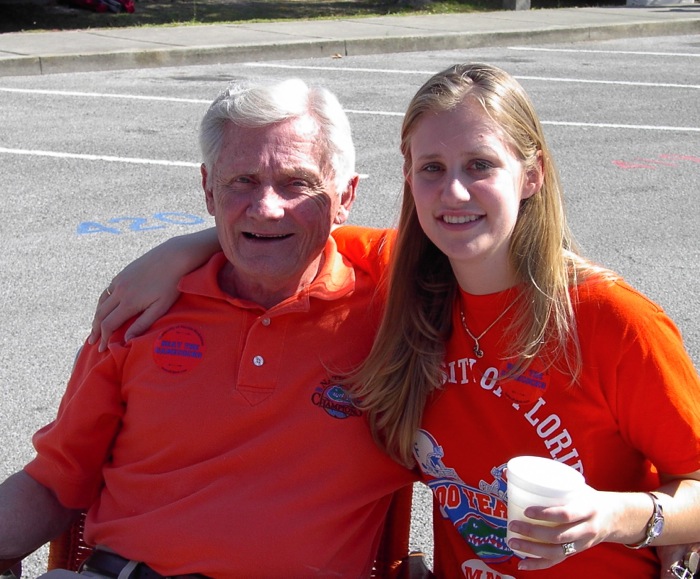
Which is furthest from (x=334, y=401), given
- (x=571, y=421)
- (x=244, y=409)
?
(x=571, y=421)

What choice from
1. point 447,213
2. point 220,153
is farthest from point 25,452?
point 447,213

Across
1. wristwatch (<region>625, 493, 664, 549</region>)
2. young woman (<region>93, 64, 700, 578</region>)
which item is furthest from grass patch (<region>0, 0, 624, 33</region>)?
wristwatch (<region>625, 493, 664, 549</region>)

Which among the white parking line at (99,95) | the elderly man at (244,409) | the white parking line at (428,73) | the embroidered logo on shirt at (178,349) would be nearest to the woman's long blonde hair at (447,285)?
the elderly man at (244,409)

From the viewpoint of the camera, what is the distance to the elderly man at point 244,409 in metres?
2.39

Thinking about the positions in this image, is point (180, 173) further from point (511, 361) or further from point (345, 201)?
point (511, 361)

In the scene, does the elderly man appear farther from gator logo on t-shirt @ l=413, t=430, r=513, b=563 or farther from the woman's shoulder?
the woman's shoulder

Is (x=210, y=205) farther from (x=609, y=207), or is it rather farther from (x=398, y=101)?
(x=398, y=101)

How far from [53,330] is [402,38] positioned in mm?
9702

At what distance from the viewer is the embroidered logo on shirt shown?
2514 mm

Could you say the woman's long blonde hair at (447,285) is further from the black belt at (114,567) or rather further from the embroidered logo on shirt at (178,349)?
the black belt at (114,567)

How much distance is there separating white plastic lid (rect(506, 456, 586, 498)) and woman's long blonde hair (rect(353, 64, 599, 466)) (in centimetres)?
35

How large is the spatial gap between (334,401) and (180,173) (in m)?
5.20

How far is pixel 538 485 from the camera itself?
68.5 inches

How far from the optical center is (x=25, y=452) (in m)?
3.79
